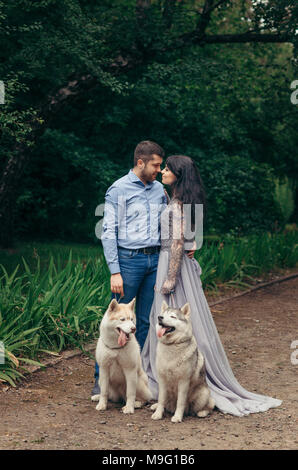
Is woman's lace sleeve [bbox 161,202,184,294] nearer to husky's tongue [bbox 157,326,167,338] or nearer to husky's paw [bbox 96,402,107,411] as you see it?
husky's tongue [bbox 157,326,167,338]

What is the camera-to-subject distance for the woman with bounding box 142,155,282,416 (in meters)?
4.92

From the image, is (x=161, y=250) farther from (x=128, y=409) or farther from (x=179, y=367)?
(x=128, y=409)

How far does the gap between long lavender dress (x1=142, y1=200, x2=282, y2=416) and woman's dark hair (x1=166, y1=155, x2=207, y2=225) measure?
0.35 feet

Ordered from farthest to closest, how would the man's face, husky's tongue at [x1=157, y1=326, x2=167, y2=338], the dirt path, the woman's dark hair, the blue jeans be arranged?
the blue jeans, the man's face, the woman's dark hair, husky's tongue at [x1=157, y1=326, x2=167, y2=338], the dirt path

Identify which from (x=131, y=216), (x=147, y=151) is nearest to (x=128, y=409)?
(x=131, y=216)

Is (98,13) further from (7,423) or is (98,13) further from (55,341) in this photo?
(7,423)

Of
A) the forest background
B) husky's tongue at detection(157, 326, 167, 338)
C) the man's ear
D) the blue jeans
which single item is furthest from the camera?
the forest background

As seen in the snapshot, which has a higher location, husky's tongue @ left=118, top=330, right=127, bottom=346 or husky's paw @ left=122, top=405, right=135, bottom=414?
husky's tongue @ left=118, top=330, right=127, bottom=346

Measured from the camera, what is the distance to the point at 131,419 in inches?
185

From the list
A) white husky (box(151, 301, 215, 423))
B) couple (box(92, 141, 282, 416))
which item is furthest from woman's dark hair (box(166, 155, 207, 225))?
white husky (box(151, 301, 215, 423))

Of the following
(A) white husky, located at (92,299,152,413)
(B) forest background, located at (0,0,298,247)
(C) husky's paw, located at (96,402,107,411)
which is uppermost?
(B) forest background, located at (0,0,298,247)

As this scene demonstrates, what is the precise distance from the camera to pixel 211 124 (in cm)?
1142

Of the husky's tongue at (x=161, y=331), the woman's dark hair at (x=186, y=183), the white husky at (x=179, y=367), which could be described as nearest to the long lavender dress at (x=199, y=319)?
the woman's dark hair at (x=186, y=183)

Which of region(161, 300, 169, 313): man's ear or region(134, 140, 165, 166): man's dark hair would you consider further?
region(134, 140, 165, 166): man's dark hair
